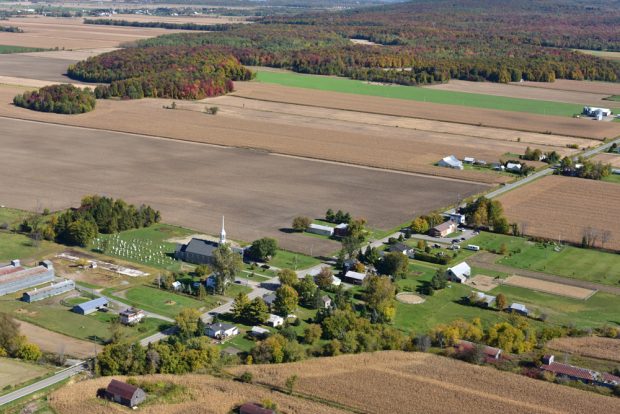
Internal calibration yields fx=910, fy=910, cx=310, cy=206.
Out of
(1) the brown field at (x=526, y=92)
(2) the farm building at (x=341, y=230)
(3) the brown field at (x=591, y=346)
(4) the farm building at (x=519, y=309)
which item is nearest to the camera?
(3) the brown field at (x=591, y=346)

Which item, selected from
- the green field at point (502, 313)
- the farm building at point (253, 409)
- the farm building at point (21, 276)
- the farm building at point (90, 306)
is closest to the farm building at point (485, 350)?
the green field at point (502, 313)

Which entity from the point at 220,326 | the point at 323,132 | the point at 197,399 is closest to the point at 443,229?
the point at 220,326

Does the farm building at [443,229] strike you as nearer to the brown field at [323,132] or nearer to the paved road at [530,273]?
the paved road at [530,273]

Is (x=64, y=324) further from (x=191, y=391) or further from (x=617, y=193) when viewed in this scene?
(x=617, y=193)

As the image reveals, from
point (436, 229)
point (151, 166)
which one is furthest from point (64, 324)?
point (151, 166)

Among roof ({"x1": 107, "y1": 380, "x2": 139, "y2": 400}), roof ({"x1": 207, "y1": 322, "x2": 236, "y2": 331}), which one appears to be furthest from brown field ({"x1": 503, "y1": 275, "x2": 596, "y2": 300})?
roof ({"x1": 107, "y1": 380, "x2": 139, "y2": 400})

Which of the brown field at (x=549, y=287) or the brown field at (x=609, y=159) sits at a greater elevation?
the brown field at (x=609, y=159)

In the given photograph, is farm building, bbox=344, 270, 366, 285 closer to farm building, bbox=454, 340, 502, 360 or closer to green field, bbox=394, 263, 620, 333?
green field, bbox=394, 263, 620, 333
